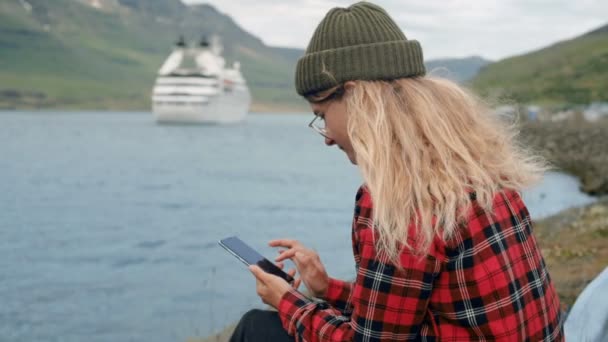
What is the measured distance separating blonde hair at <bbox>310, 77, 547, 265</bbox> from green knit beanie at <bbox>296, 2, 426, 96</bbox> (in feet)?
0.13

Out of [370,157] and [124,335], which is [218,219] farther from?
[370,157]

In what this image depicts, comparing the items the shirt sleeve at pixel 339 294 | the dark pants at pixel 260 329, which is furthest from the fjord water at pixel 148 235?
the dark pants at pixel 260 329

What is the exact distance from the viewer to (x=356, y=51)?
1997mm

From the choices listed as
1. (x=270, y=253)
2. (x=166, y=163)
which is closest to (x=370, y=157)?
(x=270, y=253)

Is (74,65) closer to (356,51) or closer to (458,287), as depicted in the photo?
(356,51)

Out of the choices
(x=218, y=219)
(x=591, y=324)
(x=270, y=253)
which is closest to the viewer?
(x=591, y=324)

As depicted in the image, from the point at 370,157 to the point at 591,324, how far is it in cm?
153

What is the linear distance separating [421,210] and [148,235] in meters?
11.2

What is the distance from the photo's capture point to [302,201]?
58.5 ft

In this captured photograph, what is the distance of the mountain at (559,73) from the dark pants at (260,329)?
36928 millimetres

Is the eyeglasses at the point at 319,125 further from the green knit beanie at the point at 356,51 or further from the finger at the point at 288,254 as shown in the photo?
the finger at the point at 288,254

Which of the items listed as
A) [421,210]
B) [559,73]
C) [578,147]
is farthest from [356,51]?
[559,73]

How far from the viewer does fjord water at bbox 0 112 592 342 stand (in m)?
7.15

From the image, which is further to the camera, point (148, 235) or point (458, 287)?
point (148, 235)
